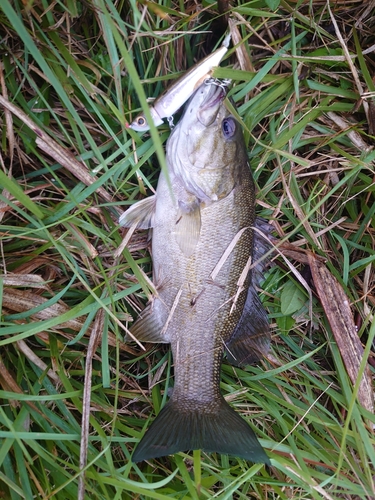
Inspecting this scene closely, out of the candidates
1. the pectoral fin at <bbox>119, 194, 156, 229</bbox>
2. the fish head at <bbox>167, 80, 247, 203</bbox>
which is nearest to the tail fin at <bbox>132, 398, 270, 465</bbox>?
the pectoral fin at <bbox>119, 194, 156, 229</bbox>

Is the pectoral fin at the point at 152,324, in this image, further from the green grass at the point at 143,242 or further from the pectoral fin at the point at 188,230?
the pectoral fin at the point at 188,230

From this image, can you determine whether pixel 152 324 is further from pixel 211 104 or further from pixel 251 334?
pixel 211 104

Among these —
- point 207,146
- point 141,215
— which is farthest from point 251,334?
point 207,146

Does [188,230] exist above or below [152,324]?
above

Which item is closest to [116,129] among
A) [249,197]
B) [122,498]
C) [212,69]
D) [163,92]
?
[163,92]

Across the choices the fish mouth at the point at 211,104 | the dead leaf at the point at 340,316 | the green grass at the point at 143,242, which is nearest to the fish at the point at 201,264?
the fish mouth at the point at 211,104

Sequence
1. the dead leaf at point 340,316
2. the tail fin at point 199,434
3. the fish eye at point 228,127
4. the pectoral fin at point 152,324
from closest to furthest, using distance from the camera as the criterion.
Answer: the tail fin at point 199,434
the fish eye at point 228,127
the pectoral fin at point 152,324
the dead leaf at point 340,316

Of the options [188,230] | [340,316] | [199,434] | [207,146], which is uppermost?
[207,146]
